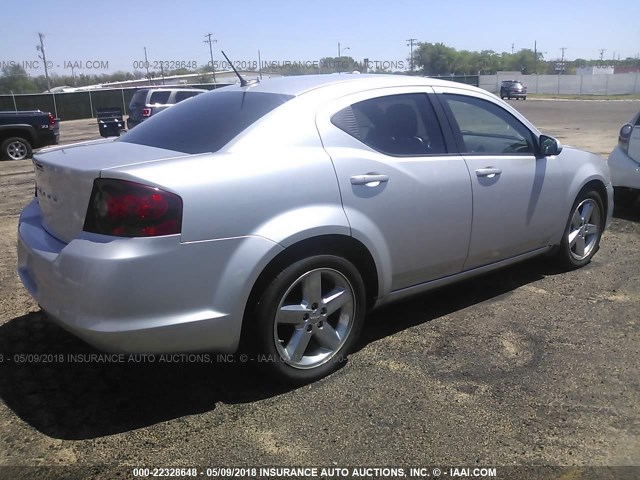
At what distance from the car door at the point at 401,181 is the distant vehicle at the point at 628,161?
403cm

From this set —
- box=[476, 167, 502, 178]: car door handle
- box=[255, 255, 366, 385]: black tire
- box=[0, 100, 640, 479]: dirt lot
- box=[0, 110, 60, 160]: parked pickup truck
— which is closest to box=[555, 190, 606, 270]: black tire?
box=[0, 100, 640, 479]: dirt lot

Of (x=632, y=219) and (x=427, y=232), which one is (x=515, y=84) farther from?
(x=427, y=232)

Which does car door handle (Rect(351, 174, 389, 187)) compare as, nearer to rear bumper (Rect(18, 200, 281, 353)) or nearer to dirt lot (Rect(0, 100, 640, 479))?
rear bumper (Rect(18, 200, 281, 353))

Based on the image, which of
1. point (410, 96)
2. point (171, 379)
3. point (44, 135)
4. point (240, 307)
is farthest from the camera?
point (44, 135)

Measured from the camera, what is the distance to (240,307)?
115 inches

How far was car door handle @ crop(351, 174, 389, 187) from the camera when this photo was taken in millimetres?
3330

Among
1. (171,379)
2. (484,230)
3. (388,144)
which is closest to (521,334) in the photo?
(484,230)

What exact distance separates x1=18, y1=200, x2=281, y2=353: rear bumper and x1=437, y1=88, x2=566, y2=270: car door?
1.75 metres

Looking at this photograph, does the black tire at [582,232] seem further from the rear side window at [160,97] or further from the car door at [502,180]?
the rear side window at [160,97]

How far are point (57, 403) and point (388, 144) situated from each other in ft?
7.75

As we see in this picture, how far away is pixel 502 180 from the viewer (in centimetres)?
414

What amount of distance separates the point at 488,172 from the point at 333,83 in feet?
4.07

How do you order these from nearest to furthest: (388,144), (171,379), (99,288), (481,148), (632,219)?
1. (99,288)
2. (171,379)
3. (388,144)
4. (481,148)
5. (632,219)

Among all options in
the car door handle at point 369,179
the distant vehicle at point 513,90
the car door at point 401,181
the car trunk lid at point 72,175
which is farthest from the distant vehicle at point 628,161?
the distant vehicle at point 513,90
